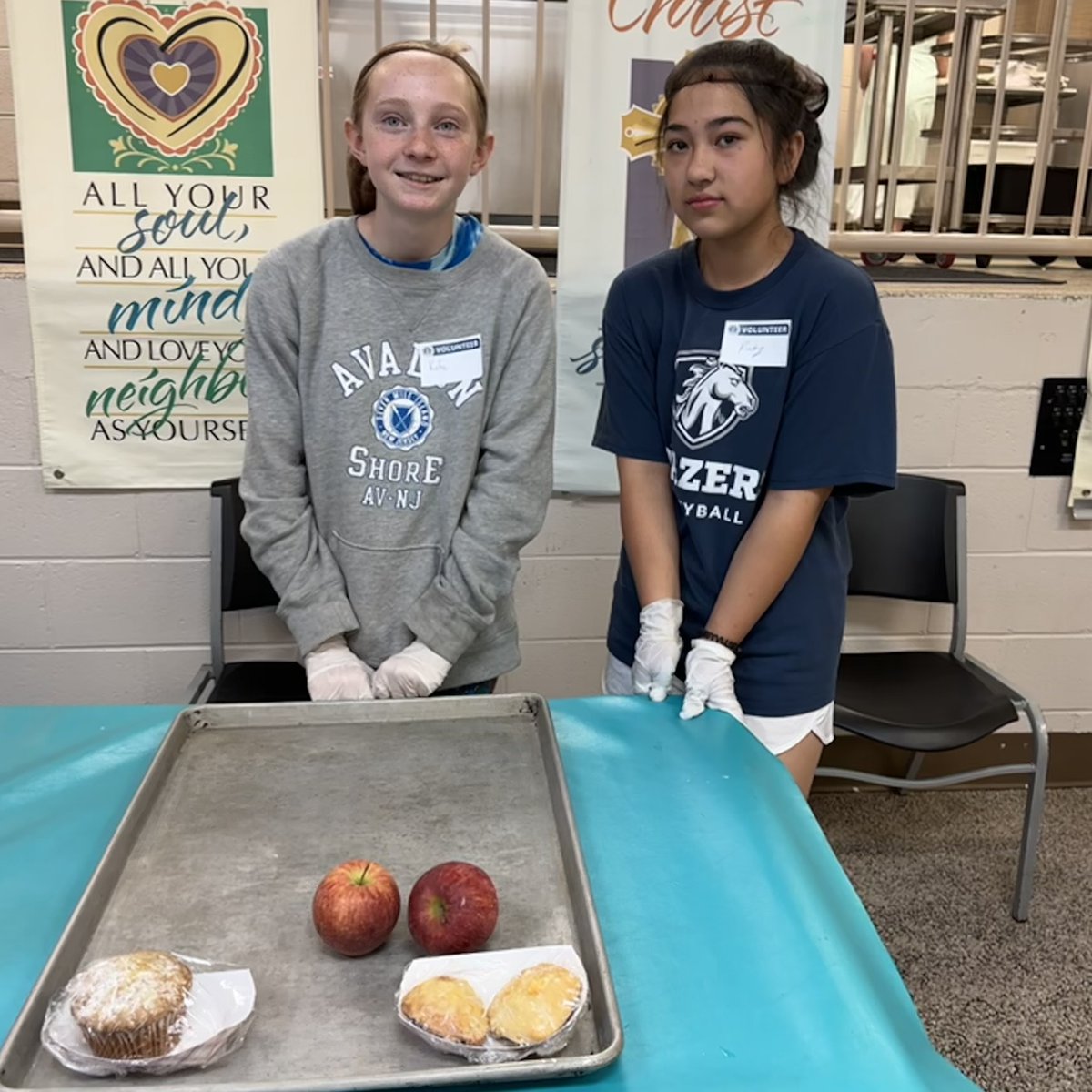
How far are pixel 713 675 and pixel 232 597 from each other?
1.20 m

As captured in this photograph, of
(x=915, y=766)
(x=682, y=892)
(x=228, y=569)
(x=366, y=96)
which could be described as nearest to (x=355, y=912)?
(x=682, y=892)

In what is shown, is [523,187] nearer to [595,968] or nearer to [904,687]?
[904,687]

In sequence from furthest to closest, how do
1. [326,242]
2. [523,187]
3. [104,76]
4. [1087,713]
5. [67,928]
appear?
[1087,713] < [523,187] < [104,76] < [326,242] < [67,928]

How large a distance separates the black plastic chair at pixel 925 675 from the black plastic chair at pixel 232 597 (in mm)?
1097

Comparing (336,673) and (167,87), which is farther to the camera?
(167,87)

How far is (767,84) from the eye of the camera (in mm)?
1229

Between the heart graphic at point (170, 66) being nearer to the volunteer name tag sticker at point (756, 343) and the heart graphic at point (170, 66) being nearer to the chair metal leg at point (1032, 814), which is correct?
the volunteer name tag sticker at point (756, 343)

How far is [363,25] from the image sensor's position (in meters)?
2.13

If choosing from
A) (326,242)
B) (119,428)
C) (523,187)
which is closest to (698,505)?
(326,242)

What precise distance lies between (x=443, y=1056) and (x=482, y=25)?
202 cm

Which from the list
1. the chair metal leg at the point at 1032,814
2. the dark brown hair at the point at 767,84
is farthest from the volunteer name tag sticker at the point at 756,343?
the chair metal leg at the point at 1032,814

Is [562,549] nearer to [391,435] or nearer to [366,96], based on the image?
[391,435]

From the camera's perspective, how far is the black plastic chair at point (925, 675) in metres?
1.99

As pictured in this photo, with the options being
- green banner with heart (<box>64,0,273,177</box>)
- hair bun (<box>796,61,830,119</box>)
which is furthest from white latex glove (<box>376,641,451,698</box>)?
green banner with heart (<box>64,0,273,177</box>)
